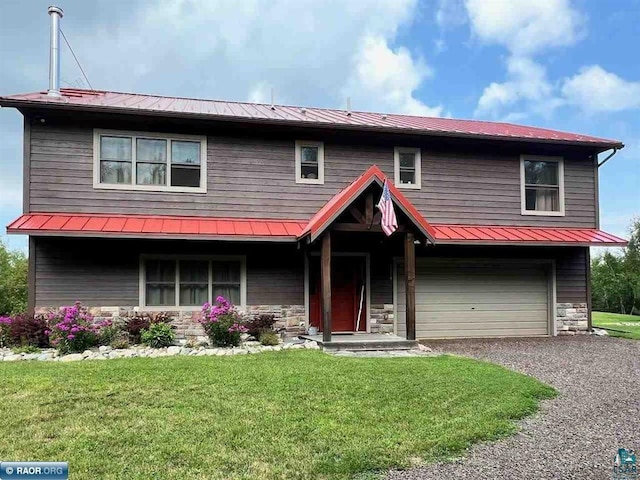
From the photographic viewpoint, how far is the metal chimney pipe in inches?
482

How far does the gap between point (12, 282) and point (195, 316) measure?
16495 mm

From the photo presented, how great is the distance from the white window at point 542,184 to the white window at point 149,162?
9.05 metres

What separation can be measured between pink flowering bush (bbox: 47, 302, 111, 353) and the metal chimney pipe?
5.95 metres

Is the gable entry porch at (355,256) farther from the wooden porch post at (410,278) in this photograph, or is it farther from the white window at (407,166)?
the white window at (407,166)

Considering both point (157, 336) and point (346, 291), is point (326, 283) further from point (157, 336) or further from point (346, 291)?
point (157, 336)

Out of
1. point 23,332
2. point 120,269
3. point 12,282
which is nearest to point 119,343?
point 23,332

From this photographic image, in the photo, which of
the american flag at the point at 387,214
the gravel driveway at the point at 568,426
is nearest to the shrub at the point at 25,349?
the american flag at the point at 387,214

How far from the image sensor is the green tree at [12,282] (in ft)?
71.3

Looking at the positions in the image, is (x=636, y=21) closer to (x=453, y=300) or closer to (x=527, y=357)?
(x=453, y=300)

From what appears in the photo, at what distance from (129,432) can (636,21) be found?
22540 mm

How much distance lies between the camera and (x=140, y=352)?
9.23 m

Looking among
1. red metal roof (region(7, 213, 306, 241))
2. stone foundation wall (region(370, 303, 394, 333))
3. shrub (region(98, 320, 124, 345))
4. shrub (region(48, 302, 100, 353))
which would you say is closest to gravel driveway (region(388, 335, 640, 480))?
stone foundation wall (region(370, 303, 394, 333))

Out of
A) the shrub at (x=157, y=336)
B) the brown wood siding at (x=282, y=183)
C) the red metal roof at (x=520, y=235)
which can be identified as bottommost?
the shrub at (x=157, y=336)

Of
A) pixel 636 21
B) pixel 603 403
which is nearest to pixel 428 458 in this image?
pixel 603 403
